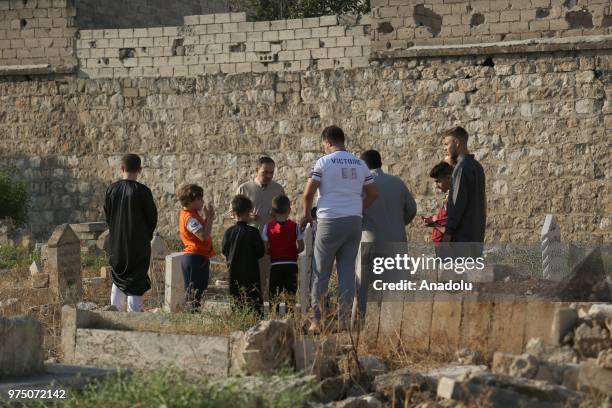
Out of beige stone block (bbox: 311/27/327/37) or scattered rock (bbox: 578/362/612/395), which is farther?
beige stone block (bbox: 311/27/327/37)

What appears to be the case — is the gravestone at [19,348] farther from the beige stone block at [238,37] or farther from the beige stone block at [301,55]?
the beige stone block at [238,37]

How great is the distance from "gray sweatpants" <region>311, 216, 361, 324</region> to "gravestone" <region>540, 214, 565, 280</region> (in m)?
1.49

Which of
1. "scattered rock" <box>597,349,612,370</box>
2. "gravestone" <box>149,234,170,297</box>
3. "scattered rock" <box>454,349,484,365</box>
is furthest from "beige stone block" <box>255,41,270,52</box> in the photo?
"scattered rock" <box>597,349,612,370</box>

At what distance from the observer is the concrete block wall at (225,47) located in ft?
49.7

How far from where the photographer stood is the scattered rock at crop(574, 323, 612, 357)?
23.8ft

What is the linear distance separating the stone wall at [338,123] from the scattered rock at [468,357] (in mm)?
6603

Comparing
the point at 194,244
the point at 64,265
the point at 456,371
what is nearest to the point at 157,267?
the point at 64,265

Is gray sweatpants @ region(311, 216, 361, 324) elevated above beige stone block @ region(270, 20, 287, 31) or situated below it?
below

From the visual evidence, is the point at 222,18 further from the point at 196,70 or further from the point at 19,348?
the point at 19,348

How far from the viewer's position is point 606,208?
45.1 ft

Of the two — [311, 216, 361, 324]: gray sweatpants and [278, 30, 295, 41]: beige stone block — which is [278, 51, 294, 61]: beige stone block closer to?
[278, 30, 295, 41]: beige stone block

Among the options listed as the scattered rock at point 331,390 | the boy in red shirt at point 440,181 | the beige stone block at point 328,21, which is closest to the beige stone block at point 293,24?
the beige stone block at point 328,21

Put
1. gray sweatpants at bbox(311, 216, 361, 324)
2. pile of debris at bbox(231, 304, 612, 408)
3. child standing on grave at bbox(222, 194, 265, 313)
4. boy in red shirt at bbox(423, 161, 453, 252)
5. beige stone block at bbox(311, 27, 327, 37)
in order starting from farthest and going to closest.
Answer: beige stone block at bbox(311, 27, 327, 37), boy in red shirt at bbox(423, 161, 453, 252), child standing on grave at bbox(222, 194, 265, 313), gray sweatpants at bbox(311, 216, 361, 324), pile of debris at bbox(231, 304, 612, 408)

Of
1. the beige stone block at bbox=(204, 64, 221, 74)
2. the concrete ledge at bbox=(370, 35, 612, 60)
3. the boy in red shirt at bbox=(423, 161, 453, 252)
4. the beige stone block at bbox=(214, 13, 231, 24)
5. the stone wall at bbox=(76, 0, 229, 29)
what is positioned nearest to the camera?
the boy in red shirt at bbox=(423, 161, 453, 252)
